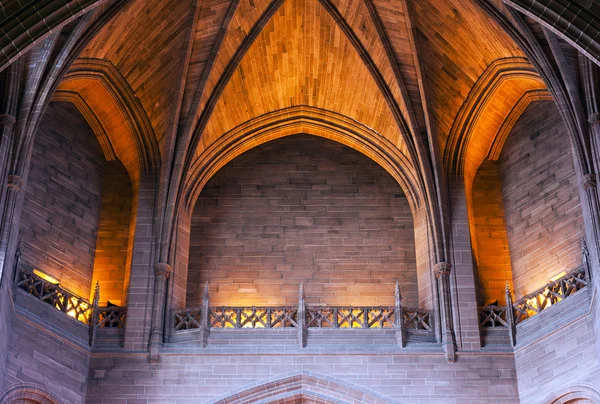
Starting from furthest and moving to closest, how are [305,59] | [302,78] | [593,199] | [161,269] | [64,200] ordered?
1. [302,78]
2. [305,59]
3. [64,200]
4. [161,269]
5. [593,199]

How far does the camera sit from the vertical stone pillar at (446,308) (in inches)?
828

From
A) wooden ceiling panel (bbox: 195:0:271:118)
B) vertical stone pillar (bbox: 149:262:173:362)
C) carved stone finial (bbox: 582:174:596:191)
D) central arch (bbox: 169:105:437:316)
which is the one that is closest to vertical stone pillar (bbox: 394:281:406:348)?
central arch (bbox: 169:105:437:316)

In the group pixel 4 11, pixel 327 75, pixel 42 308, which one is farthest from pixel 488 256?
pixel 4 11

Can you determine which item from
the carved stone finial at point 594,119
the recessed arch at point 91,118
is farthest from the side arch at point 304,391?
the recessed arch at point 91,118

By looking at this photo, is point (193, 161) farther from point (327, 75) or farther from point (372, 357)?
point (372, 357)

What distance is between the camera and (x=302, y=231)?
77.9ft

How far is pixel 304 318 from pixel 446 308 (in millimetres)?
2749

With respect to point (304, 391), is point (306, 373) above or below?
above

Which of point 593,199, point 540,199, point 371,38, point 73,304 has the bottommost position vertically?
point 73,304

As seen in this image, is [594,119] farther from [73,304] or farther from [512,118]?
[73,304]

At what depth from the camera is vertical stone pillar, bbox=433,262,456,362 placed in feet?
69.0

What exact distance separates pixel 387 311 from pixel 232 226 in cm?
405

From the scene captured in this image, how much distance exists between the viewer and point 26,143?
19.7 metres

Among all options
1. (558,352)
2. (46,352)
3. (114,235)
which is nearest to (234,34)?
Answer: (114,235)
